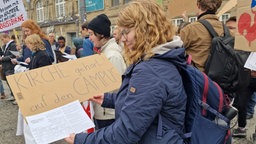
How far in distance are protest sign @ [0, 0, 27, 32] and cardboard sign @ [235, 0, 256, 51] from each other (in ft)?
13.4

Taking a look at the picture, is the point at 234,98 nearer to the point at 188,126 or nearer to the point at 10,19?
the point at 188,126

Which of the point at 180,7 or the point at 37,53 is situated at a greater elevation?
the point at 180,7

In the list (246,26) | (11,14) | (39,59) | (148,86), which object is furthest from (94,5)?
(148,86)

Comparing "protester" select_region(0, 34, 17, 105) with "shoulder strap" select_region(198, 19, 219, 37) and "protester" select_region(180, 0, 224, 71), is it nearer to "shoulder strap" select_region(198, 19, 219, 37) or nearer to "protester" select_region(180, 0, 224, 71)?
"protester" select_region(180, 0, 224, 71)

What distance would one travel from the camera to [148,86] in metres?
1.28

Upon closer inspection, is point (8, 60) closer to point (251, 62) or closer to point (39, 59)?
point (39, 59)

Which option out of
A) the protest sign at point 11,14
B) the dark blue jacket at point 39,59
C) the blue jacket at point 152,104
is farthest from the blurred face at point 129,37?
the protest sign at point 11,14

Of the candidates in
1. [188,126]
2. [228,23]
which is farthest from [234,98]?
[188,126]

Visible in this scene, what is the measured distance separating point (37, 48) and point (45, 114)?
263 cm

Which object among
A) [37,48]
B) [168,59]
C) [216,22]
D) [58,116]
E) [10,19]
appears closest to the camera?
[168,59]

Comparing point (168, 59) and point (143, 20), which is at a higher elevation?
point (143, 20)

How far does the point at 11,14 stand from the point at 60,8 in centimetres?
1932

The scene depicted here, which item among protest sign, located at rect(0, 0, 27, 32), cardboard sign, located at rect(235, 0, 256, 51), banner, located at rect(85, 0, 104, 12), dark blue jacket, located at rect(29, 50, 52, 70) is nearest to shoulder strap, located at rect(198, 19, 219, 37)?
cardboard sign, located at rect(235, 0, 256, 51)

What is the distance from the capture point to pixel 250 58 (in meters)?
2.71
